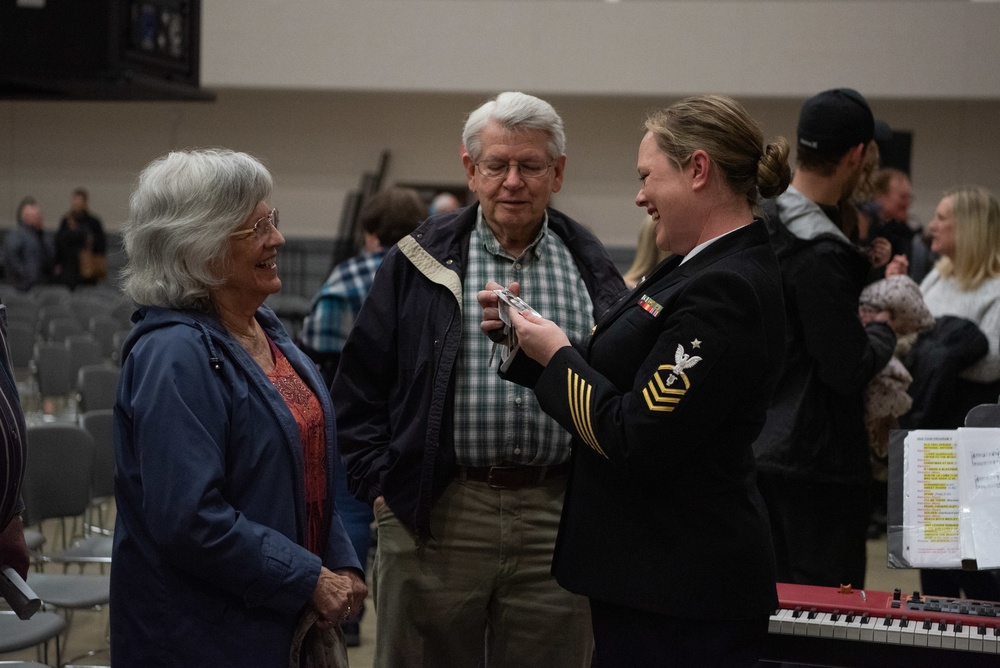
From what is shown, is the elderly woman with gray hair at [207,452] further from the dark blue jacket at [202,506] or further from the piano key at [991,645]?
the piano key at [991,645]

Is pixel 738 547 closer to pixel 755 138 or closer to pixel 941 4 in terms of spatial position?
pixel 755 138

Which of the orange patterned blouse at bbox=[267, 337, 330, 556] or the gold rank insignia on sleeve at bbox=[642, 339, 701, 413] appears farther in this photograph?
the orange patterned blouse at bbox=[267, 337, 330, 556]

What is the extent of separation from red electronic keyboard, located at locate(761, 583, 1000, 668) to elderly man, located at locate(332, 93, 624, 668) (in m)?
0.48

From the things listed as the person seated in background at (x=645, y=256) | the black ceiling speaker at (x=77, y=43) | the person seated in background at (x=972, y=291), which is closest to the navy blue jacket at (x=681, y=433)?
the person seated in background at (x=645, y=256)

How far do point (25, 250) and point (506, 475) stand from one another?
11.9 m

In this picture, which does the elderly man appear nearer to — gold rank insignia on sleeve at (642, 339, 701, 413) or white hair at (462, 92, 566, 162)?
white hair at (462, 92, 566, 162)

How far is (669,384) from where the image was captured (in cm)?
178

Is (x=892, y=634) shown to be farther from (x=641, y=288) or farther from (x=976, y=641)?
(x=641, y=288)

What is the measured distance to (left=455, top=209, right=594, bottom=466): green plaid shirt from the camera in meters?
2.47

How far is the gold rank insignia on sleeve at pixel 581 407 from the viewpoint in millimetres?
1854

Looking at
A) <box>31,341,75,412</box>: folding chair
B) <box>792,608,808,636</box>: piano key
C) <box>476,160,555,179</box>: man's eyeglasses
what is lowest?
<box>31,341,75,412</box>: folding chair

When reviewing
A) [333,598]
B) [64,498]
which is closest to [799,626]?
[333,598]

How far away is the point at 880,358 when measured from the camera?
285cm

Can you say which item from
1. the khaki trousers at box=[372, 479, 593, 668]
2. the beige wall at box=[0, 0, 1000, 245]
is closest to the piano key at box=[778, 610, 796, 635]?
the khaki trousers at box=[372, 479, 593, 668]
